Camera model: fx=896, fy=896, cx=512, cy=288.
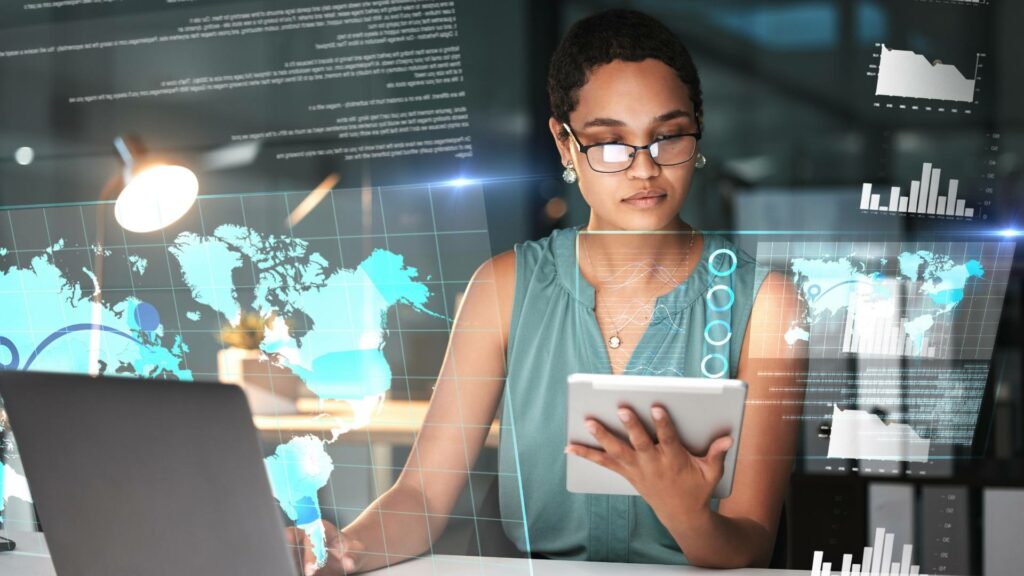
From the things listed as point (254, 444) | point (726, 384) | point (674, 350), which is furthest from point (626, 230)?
point (254, 444)

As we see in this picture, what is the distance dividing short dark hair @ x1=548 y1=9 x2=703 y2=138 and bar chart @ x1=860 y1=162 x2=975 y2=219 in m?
0.42

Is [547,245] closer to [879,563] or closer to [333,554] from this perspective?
[333,554]

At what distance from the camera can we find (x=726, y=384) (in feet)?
4.58

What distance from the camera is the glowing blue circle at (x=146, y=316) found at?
202 cm

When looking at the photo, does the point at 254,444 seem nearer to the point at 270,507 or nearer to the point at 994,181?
the point at 270,507

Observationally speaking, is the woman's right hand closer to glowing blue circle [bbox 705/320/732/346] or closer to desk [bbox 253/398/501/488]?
desk [bbox 253/398/501/488]

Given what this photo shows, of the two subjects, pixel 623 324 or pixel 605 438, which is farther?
pixel 623 324

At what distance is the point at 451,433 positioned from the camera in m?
1.68

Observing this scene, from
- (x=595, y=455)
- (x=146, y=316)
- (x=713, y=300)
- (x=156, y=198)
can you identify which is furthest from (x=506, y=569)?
(x=156, y=198)

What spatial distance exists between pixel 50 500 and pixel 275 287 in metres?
0.90

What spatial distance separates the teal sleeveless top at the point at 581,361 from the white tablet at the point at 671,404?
32 centimetres

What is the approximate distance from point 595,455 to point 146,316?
1104 millimetres

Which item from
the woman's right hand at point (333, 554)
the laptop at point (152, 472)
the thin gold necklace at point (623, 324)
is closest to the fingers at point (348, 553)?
the woman's right hand at point (333, 554)
